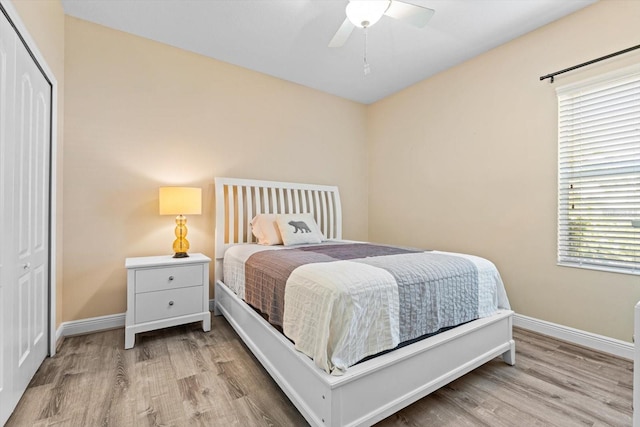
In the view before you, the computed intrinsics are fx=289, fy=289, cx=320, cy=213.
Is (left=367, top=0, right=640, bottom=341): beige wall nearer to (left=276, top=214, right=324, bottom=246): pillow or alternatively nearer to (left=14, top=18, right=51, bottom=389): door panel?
(left=276, top=214, right=324, bottom=246): pillow

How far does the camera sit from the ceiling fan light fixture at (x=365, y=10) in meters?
1.79

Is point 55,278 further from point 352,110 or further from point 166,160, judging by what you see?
point 352,110

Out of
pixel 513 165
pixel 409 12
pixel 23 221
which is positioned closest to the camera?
pixel 23 221

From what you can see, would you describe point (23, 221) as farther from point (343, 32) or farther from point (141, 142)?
point (343, 32)

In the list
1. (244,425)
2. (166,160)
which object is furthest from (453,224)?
(166,160)

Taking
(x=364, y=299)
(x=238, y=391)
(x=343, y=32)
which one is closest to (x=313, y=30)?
(x=343, y=32)

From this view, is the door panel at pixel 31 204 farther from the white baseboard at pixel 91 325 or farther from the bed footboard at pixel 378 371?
the bed footboard at pixel 378 371

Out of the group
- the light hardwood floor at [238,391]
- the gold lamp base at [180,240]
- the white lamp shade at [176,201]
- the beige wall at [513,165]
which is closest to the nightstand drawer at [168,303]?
the light hardwood floor at [238,391]

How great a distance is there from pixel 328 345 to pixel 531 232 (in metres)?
2.33

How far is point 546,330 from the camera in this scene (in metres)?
2.52

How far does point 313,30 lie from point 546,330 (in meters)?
3.37

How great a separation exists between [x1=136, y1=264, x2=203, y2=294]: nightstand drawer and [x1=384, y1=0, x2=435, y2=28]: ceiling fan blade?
2.44m

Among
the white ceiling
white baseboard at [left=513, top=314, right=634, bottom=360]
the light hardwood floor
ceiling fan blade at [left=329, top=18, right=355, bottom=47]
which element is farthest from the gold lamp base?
white baseboard at [left=513, top=314, right=634, bottom=360]

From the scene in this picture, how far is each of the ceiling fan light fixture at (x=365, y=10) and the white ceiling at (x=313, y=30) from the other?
514 mm
